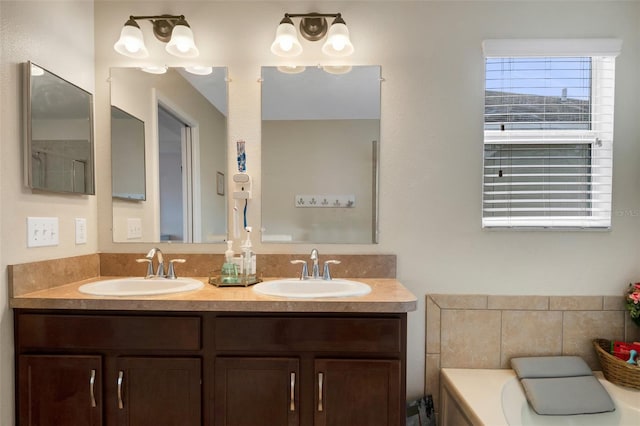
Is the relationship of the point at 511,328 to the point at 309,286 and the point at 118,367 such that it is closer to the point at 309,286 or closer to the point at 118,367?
the point at 309,286

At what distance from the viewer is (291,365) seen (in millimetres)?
1316

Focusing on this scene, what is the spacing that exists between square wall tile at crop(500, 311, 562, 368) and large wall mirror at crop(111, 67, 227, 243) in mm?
1609

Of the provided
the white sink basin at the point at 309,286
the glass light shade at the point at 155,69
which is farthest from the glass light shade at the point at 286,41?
the white sink basin at the point at 309,286

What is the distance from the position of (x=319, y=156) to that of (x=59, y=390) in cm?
153

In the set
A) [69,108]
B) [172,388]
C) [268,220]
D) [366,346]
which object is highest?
[69,108]

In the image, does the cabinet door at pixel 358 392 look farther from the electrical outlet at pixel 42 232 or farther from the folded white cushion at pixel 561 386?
the electrical outlet at pixel 42 232

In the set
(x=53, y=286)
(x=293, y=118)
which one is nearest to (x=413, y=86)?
(x=293, y=118)

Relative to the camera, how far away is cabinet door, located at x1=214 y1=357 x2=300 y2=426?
1316 mm

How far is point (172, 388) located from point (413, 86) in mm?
1808

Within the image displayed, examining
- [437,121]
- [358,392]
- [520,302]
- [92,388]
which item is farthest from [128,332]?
[520,302]

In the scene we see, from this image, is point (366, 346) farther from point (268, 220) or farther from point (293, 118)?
point (293, 118)

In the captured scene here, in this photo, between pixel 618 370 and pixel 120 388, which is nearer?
pixel 120 388

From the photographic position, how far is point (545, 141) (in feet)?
5.89

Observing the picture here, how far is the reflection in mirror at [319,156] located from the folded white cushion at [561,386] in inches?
38.6
